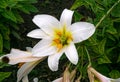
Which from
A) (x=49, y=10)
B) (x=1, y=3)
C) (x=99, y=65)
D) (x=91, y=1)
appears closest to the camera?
(x=91, y=1)

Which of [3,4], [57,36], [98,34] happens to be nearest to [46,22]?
[57,36]

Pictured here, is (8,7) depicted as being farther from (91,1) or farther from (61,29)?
(61,29)

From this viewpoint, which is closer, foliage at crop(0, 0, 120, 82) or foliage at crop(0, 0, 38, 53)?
foliage at crop(0, 0, 120, 82)

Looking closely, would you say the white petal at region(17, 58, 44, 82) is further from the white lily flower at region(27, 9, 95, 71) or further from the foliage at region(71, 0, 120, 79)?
the foliage at region(71, 0, 120, 79)

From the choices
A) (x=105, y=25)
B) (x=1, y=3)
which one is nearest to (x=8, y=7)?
(x=1, y=3)

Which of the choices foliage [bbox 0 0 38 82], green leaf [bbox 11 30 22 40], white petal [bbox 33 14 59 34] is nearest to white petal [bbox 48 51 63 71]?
white petal [bbox 33 14 59 34]

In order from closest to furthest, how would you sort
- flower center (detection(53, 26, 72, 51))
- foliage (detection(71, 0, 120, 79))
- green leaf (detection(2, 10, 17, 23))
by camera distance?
flower center (detection(53, 26, 72, 51))
foliage (detection(71, 0, 120, 79))
green leaf (detection(2, 10, 17, 23))
